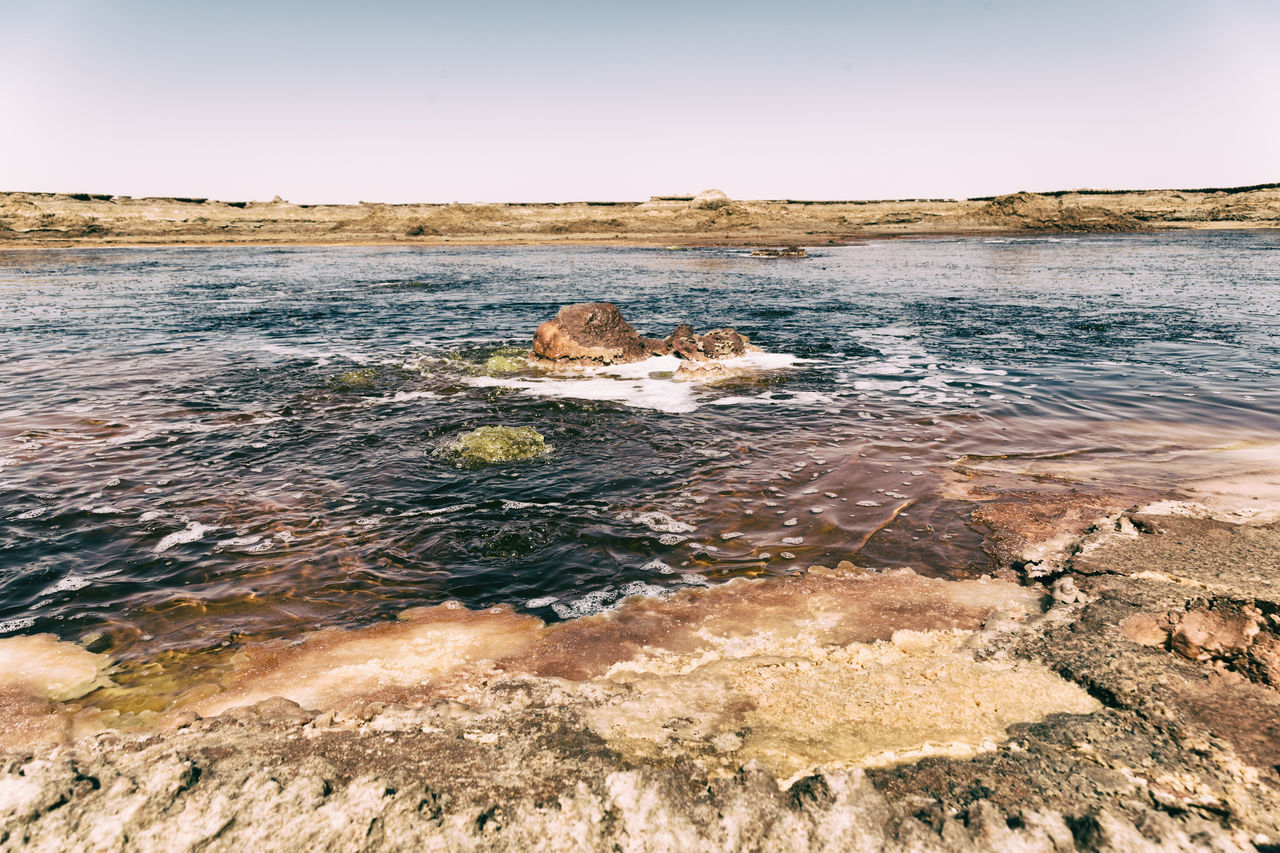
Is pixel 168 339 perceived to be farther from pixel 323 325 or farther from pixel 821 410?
pixel 821 410

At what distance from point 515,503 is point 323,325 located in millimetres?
14214

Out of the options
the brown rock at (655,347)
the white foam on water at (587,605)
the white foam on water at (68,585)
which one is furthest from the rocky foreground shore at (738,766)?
the brown rock at (655,347)

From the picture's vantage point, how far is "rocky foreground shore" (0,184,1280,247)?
A: 6812cm

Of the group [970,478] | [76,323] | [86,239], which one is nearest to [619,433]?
[970,478]

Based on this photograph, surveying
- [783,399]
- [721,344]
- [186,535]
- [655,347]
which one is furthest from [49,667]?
[655,347]

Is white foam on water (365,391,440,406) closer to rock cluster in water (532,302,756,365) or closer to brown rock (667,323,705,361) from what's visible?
rock cluster in water (532,302,756,365)

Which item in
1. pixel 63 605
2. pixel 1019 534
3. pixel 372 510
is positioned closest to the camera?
pixel 63 605

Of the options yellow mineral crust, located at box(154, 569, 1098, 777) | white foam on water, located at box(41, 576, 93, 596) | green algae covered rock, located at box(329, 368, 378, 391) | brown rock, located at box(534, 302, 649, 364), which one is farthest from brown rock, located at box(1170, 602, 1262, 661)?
green algae covered rock, located at box(329, 368, 378, 391)

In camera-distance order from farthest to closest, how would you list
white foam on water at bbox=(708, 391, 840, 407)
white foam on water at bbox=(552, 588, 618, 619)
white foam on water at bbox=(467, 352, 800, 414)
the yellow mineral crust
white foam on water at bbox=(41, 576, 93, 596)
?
white foam on water at bbox=(467, 352, 800, 414) < white foam on water at bbox=(708, 391, 840, 407) < white foam on water at bbox=(41, 576, 93, 596) < white foam on water at bbox=(552, 588, 618, 619) < the yellow mineral crust

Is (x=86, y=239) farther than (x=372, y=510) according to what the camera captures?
Yes

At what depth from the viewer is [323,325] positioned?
17688 mm

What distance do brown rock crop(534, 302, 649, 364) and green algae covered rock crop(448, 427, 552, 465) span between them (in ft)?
14.5

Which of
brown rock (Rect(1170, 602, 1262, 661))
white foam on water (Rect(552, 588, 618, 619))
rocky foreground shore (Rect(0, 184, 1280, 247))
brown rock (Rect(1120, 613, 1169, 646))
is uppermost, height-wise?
rocky foreground shore (Rect(0, 184, 1280, 247))

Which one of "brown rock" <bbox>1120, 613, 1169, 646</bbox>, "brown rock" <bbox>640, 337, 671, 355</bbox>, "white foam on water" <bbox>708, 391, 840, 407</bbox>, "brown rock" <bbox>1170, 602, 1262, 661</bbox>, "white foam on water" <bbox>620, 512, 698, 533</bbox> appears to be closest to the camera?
"brown rock" <bbox>1170, 602, 1262, 661</bbox>
